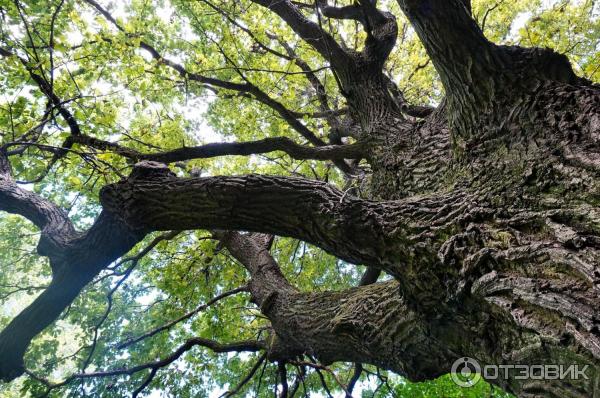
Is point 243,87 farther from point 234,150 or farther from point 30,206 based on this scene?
point 30,206

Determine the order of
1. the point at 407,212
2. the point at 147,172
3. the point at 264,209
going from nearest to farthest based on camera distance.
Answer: the point at 407,212, the point at 264,209, the point at 147,172

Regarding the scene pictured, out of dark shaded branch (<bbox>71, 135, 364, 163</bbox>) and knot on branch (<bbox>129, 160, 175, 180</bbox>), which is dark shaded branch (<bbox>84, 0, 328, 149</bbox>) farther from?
knot on branch (<bbox>129, 160, 175, 180</bbox>)

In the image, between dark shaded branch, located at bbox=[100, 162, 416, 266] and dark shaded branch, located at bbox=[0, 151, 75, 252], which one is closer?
dark shaded branch, located at bbox=[100, 162, 416, 266]

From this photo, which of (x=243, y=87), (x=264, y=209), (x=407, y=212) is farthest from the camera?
(x=243, y=87)

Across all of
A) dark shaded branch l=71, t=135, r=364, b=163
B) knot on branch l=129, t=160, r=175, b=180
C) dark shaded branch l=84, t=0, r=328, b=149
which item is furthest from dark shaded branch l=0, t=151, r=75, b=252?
dark shaded branch l=84, t=0, r=328, b=149

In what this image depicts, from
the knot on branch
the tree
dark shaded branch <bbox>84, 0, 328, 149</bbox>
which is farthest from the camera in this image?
dark shaded branch <bbox>84, 0, 328, 149</bbox>

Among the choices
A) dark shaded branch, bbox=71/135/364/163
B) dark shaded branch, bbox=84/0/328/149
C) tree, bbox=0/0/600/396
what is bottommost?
tree, bbox=0/0/600/396

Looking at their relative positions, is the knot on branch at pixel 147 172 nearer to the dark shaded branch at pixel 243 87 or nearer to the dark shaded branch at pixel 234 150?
the dark shaded branch at pixel 234 150

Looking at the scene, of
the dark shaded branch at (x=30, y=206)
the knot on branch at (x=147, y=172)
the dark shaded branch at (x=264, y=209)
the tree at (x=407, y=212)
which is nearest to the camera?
the tree at (x=407, y=212)

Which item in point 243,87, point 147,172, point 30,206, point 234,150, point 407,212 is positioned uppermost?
point 243,87

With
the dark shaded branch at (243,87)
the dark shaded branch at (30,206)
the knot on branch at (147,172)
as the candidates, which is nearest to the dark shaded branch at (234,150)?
the knot on branch at (147,172)

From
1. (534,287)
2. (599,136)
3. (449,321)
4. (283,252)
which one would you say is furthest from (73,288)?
(283,252)

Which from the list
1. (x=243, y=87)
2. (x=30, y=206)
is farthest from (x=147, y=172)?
(x=243, y=87)

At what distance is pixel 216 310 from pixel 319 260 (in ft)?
8.20
